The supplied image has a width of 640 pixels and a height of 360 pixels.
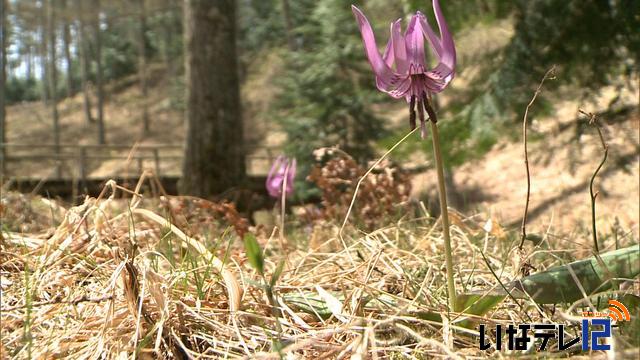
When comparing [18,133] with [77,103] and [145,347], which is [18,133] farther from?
[145,347]

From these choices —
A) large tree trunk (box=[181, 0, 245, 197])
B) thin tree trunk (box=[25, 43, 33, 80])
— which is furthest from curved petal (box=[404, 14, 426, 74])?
thin tree trunk (box=[25, 43, 33, 80])

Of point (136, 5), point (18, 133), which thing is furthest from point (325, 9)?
point (18, 133)

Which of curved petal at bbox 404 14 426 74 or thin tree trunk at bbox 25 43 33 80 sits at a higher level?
thin tree trunk at bbox 25 43 33 80

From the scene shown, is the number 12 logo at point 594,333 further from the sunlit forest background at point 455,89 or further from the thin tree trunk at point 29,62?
the thin tree trunk at point 29,62

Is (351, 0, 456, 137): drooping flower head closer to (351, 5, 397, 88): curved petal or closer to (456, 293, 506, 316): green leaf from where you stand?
(351, 5, 397, 88): curved petal

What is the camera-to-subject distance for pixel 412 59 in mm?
1089

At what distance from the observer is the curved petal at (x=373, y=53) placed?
40.6 inches

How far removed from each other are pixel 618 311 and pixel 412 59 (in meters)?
0.61

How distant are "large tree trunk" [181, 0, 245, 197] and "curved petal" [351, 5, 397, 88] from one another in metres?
5.05

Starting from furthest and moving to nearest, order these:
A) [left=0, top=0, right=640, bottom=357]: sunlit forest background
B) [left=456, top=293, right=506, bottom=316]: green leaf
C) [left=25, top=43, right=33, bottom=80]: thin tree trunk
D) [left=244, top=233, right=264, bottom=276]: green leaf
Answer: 1. [left=25, top=43, right=33, bottom=80]: thin tree trunk
2. [left=0, top=0, right=640, bottom=357]: sunlit forest background
3. [left=456, top=293, right=506, bottom=316]: green leaf
4. [left=244, top=233, right=264, bottom=276]: green leaf

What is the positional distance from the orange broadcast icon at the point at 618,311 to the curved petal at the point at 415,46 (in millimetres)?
577

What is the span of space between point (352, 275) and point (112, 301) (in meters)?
→ 0.57

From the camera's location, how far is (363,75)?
13.9 m

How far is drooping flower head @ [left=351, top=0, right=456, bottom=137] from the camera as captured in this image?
104cm
